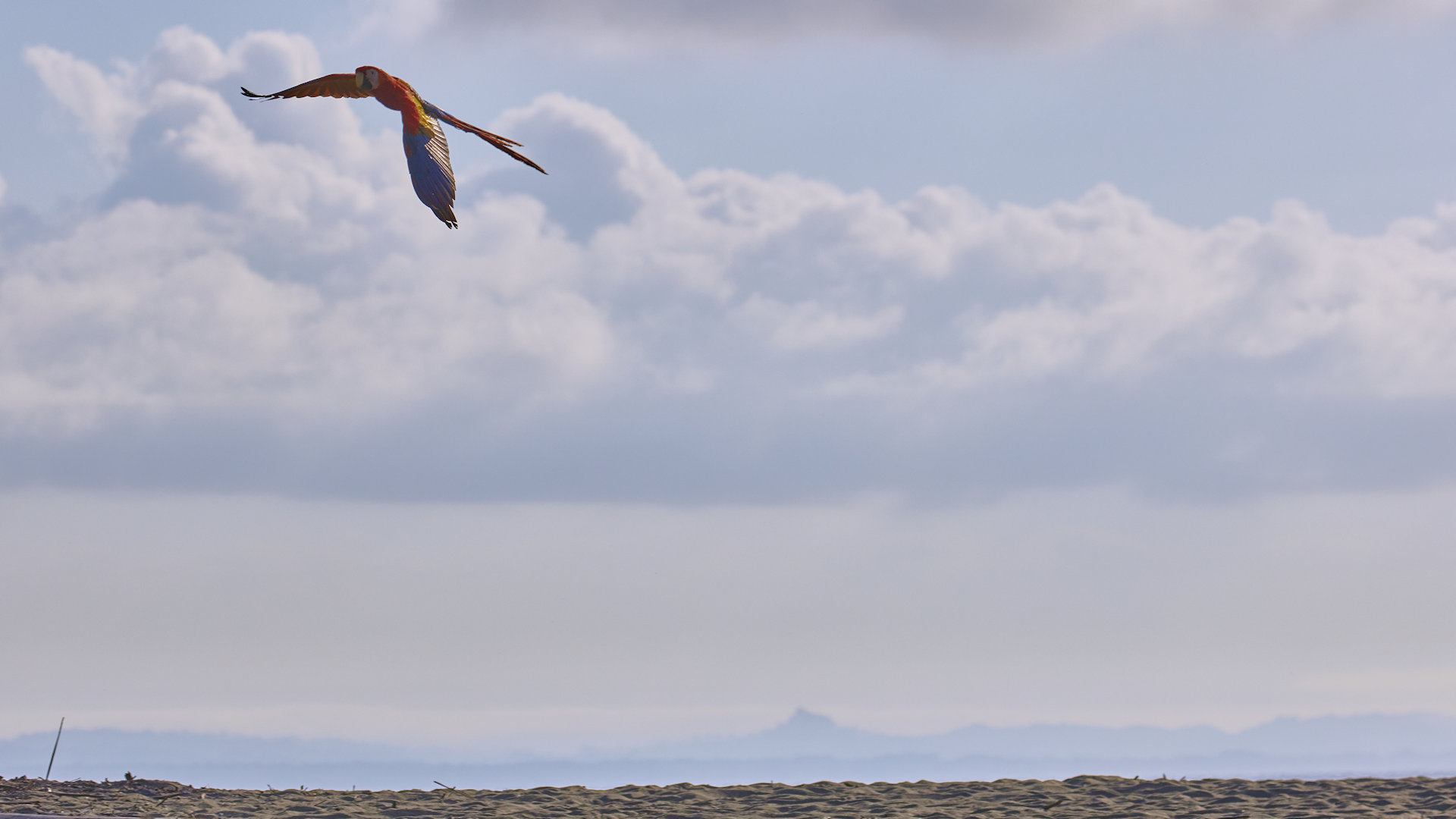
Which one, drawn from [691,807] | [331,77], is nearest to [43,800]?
[691,807]

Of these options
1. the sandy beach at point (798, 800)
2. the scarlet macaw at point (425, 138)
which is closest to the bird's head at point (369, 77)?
the scarlet macaw at point (425, 138)

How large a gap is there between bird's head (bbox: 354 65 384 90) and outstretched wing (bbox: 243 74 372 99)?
790 mm

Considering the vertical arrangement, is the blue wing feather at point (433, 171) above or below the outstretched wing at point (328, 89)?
below

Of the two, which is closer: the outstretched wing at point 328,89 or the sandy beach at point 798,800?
the outstretched wing at point 328,89

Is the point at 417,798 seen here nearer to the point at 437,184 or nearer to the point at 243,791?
the point at 243,791

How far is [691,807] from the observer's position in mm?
16859

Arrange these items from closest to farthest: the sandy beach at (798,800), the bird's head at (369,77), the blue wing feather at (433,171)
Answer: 1. the blue wing feather at (433,171)
2. the bird's head at (369,77)
3. the sandy beach at (798,800)

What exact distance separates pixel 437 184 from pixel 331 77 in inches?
140

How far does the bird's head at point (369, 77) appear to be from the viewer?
1298cm

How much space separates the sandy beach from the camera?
16.3 m

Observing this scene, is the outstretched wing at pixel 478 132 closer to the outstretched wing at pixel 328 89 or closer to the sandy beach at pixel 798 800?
the outstretched wing at pixel 328 89

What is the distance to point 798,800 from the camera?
17.3 m

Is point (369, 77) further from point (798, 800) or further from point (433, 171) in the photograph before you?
point (798, 800)

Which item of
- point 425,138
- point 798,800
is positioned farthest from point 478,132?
point 798,800
